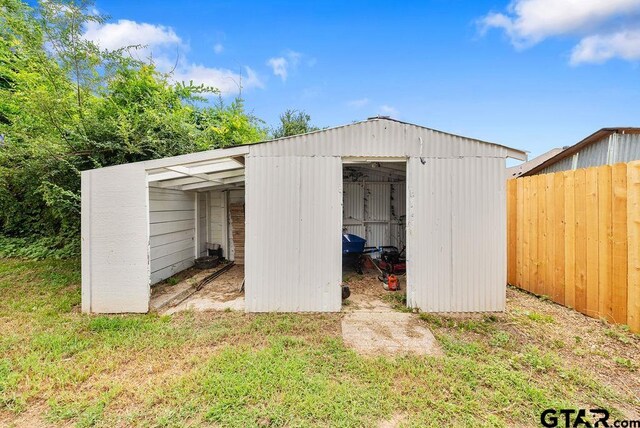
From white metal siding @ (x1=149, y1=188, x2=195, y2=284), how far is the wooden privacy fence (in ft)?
24.8

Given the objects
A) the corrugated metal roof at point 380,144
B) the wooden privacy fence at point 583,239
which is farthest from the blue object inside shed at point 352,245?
the wooden privacy fence at point 583,239

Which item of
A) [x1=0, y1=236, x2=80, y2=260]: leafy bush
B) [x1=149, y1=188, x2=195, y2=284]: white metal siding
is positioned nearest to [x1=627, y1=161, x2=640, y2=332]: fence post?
[x1=149, y1=188, x2=195, y2=284]: white metal siding

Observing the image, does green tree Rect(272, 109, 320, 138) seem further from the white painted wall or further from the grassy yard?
the grassy yard

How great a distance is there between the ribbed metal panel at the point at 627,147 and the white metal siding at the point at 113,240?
31.8 feet

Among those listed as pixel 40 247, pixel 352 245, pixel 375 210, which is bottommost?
pixel 40 247

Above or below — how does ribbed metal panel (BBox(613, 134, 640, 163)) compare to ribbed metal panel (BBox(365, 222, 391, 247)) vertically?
above

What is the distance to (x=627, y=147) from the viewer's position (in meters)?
5.95

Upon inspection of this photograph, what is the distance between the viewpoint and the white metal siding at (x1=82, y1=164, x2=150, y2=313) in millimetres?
4238

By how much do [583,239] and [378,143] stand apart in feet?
11.5

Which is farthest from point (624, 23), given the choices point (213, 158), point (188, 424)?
point (188, 424)

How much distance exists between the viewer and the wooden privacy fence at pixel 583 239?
3.51 meters

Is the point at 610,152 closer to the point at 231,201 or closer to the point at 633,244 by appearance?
the point at 633,244

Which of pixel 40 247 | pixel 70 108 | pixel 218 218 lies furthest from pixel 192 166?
pixel 40 247
